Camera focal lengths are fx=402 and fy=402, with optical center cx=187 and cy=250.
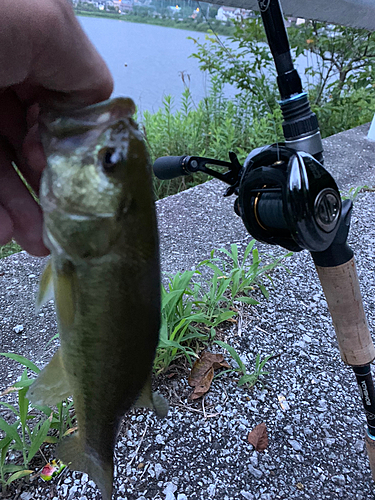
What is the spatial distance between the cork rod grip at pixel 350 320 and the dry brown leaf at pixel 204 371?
2.10ft

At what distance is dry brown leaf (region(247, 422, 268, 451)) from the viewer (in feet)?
5.47

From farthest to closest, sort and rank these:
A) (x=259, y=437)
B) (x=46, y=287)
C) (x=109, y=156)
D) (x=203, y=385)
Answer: (x=203, y=385) → (x=259, y=437) → (x=46, y=287) → (x=109, y=156)

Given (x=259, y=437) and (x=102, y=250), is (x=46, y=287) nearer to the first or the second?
(x=102, y=250)

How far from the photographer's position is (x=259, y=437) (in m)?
1.69

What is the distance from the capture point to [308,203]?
3.36 feet

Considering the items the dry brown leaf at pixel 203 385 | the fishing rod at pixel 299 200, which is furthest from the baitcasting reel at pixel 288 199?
the dry brown leaf at pixel 203 385

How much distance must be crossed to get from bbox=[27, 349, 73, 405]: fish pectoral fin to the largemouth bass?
0.25 feet

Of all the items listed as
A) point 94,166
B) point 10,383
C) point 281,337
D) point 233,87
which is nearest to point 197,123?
point 233,87

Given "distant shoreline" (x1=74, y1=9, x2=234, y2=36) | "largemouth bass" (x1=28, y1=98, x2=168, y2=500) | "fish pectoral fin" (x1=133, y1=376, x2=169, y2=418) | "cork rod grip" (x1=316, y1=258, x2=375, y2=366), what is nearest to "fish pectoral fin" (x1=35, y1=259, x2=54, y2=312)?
"largemouth bass" (x1=28, y1=98, x2=168, y2=500)

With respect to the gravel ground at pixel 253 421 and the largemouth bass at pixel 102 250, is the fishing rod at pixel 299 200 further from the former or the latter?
the largemouth bass at pixel 102 250

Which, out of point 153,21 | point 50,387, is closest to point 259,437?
point 50,387

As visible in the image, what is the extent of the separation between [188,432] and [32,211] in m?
1.11

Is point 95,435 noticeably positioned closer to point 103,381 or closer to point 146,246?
point 103,381

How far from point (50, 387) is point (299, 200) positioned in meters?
0.75
